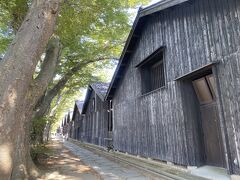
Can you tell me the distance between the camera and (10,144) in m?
3.57

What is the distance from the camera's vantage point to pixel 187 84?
7062 millimetres

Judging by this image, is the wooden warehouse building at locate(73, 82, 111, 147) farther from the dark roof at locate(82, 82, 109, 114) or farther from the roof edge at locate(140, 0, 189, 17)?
the roof edge at locate(140, 0, 189, 17)

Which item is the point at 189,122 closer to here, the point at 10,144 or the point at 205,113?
the point at 205,113

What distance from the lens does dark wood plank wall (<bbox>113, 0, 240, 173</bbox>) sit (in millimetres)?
5148

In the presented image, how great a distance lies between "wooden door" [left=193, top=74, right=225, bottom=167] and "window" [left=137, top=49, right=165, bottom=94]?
6.99 feet

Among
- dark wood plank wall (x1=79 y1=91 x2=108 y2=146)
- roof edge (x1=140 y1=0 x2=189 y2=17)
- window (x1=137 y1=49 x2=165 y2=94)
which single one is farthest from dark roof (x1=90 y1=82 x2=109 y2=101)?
roof edge (x1=140 y1=0 x2=189 y2=17)

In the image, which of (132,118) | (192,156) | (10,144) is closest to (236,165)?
(192,156)

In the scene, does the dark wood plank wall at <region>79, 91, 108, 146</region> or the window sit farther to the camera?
the dark wood plank wall at <region>79, 91, 108, 146</region>

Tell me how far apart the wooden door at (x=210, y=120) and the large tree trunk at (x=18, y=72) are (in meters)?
4.82

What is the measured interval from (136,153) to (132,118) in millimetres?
1751

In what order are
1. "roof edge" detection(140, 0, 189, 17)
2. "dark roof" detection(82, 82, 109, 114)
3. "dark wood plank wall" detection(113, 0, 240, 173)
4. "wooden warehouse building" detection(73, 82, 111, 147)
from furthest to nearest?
1. "dark roof" detection(82, 82, 109, 114)
2. "wooden warehouse building" detection(73, 82, 111, 147)
3. "roof edge" detection(140, 0, 189, 17)
4. "dark wood plank wall" detection(113, 0, 240, 173)

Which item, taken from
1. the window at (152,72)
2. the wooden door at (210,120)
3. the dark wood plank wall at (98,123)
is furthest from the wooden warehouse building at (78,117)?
the wooden door at (210,120)

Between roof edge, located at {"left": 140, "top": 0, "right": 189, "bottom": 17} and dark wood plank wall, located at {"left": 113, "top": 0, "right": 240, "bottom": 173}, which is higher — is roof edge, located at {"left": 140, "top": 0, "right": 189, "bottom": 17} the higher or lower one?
the higher one

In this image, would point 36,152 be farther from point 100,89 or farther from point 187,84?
point 100,89
